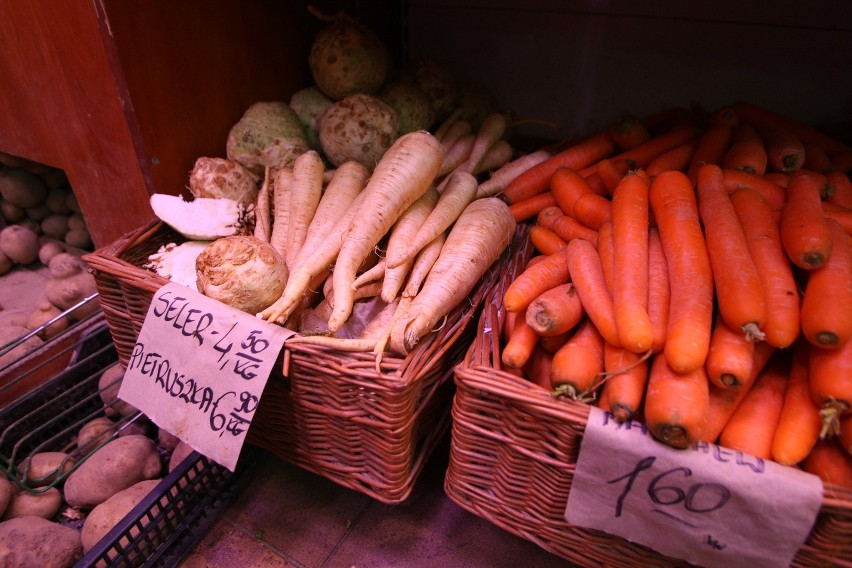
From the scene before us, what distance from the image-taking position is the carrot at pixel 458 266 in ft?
2.75

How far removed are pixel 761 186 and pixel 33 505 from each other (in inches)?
65.6

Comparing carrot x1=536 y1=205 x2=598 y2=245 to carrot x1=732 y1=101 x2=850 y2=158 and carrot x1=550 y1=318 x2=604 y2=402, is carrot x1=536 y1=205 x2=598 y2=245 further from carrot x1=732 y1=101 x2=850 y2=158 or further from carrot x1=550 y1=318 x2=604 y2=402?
carrot x1=732 y1=101 x2=850 y2=158

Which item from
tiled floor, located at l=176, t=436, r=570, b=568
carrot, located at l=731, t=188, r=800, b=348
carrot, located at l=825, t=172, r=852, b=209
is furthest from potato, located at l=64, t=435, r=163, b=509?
carrot, located at l=825, t=172, r=852, b=209

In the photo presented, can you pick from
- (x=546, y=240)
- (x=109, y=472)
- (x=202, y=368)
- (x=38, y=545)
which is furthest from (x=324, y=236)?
(x=38, y=545)

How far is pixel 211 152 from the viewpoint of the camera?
1287 millimetres

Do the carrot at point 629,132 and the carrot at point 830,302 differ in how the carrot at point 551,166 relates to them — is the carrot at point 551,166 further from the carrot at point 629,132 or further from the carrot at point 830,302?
the carrot at point 830,302

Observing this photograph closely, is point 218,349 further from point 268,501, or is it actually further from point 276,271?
point 268,501

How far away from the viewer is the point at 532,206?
1199mm

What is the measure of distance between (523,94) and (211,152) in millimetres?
1019

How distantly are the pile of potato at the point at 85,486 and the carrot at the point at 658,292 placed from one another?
1063mm

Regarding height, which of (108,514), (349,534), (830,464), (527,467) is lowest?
(349,534)

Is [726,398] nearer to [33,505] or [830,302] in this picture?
[830,302]

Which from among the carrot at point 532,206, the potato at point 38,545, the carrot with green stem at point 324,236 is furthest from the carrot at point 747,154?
the potato at point 38,545

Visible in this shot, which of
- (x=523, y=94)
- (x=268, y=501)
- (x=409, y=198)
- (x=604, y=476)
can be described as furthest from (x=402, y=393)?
(x=523, y=94)
